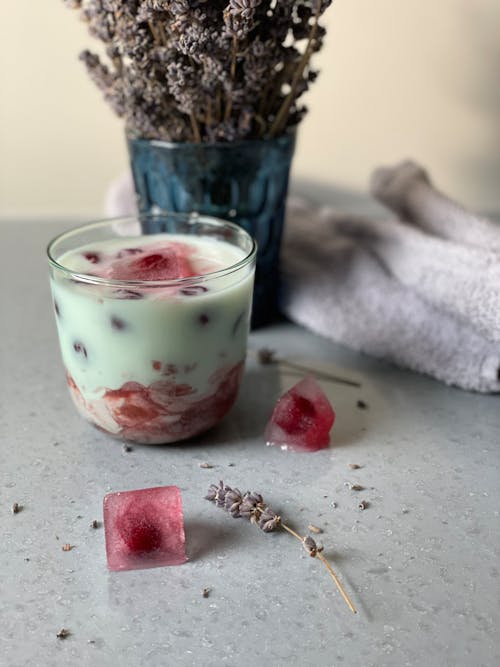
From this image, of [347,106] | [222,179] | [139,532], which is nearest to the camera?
[139,532]

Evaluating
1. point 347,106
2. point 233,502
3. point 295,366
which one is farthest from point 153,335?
point 347,106

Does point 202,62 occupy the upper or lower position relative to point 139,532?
upper

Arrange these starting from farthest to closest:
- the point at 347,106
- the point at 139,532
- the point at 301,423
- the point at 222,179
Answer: the point at 347,106, the point at 222,179, the point at 301,423, the point at 139,532

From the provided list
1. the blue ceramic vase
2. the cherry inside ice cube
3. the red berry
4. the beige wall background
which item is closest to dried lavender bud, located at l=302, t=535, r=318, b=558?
the red berry

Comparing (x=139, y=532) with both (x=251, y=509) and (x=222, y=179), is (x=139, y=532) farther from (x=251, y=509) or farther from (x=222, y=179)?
(x=222, y=179)

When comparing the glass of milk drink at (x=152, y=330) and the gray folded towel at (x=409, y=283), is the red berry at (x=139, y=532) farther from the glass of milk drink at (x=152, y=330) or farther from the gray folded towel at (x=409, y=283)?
the gray folded towel at (x=409, y=283)

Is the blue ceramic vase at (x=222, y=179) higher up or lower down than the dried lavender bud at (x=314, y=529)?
higher up

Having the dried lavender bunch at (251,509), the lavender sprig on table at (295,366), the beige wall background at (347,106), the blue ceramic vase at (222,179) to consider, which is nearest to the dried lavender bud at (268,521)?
the dried lavender bunch at (251,509)
